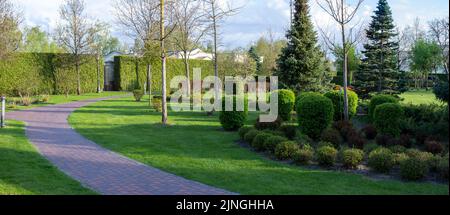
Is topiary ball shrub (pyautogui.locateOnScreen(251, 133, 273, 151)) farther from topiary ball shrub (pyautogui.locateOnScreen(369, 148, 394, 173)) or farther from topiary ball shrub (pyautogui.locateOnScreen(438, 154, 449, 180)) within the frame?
topiary ball shrub (pyautogui.locateOnScreen(438, 154, 449, 180))

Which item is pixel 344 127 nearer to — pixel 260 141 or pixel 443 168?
A: pixel 260 141

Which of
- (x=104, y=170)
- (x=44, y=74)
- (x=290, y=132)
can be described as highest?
(x=44, y=74)

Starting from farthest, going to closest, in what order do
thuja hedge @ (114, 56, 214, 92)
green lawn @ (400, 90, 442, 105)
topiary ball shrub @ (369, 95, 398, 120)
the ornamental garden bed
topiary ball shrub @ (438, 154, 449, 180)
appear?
thuja hedge @ (114, 56, 214, 92) → green lawn @ (400, 90, 442, 105) → topiary ball shrub @ (369, 95, 398, 120) → the ornamental garden bed → topiary ball shrub @ (438, 154, 449, 180)

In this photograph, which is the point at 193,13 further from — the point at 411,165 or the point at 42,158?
the point at 411,165

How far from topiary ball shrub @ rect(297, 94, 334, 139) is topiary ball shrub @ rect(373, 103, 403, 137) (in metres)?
1.27

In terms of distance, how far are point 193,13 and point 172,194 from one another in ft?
60.5

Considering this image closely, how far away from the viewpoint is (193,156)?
9.21 metres

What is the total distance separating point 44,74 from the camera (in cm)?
3148

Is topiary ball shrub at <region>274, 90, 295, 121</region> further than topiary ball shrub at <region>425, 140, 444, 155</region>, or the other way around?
topiary ball shrub at <region>274, 90, 295, 121</region>

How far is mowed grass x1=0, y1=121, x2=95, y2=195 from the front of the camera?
6344 mm

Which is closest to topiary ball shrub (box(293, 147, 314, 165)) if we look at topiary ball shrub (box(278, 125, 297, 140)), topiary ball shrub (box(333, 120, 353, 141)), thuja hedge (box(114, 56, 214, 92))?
topiary ball shrub (box(278, 125, 297, 140))

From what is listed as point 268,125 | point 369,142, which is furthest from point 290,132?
point 369,142

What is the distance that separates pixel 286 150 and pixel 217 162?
1.48 m
